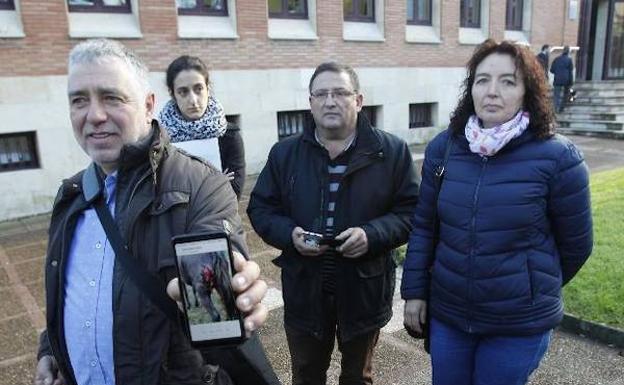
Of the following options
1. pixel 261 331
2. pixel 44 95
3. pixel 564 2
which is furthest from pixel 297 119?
pixel 564 2

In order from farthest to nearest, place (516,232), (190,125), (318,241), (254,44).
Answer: (254,44)
(190,125)
(318,241)
(516,232)

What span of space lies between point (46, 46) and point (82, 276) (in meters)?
7.54

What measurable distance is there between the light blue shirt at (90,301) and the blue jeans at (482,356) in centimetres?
148

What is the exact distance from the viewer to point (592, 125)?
48.6ft

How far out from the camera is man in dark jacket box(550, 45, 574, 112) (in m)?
15.2

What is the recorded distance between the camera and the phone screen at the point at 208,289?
131cm

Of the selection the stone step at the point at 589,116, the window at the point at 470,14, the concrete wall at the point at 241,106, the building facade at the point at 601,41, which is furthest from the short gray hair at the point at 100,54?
the building facade at the point at 601,41

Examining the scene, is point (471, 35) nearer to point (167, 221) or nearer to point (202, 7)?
point (202, 7)

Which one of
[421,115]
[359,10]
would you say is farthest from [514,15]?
[359,10]

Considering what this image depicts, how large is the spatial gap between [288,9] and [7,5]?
534cm

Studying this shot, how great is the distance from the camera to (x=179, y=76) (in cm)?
332

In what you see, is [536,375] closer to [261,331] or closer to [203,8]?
[261,331]

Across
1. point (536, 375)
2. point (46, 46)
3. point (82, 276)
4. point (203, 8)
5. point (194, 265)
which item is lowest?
point (536, 375)

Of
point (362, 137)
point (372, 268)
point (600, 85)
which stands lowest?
point (372, 268)
